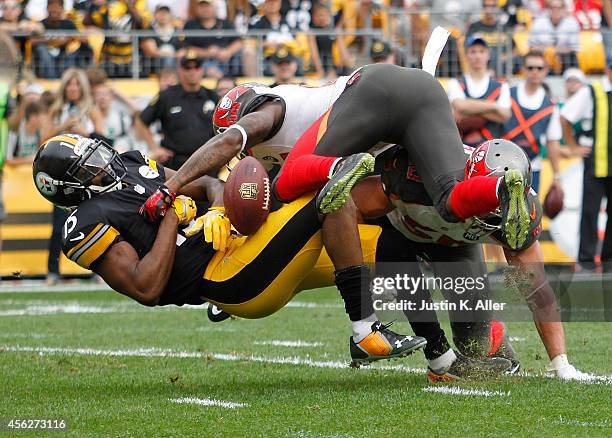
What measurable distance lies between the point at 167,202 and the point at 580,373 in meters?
1.96

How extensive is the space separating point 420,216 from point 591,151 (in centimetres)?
475

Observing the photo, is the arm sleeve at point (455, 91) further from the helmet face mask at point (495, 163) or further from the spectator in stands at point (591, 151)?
the helmet face mask at point (495, 163)

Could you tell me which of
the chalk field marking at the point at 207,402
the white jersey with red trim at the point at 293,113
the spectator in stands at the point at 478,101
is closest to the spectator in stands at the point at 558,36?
the spectator in stands at the point at 478,101

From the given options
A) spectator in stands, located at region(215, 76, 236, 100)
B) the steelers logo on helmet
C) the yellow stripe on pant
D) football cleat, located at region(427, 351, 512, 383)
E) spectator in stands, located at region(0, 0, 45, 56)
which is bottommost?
spectator in stands, located at region(215, 76, 236, 100)

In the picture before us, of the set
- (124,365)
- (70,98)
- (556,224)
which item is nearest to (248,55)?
(70,98)

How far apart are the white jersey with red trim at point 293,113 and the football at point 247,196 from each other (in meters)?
0.58

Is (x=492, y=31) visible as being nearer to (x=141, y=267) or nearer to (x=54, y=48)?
(x=54, y=48)

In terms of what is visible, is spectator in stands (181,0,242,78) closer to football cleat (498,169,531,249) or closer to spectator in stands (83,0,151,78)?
spectator in stands (83,0,151,78)

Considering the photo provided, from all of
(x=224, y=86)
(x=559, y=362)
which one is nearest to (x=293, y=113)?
(x=559, y=362)

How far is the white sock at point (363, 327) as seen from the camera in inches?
190

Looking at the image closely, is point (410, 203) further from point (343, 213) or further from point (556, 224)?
point (556, 224)

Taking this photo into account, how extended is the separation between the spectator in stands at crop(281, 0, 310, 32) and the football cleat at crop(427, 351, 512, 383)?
836cm

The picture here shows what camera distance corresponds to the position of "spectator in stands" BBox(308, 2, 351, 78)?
509 inches


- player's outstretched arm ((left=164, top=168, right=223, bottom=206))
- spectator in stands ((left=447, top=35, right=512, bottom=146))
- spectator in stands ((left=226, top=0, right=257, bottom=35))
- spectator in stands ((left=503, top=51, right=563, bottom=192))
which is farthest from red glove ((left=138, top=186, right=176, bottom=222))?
spectator in stands ((left=226, top=0, right=257, bottom=35))
